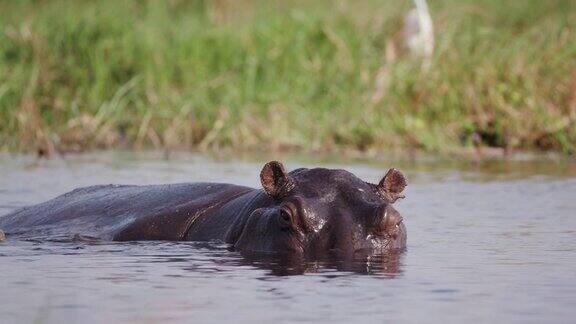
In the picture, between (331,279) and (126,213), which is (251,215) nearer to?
(331,279)

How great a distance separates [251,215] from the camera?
639 centimetres

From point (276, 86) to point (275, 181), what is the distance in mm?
7488

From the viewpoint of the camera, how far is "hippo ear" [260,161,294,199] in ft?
20.4

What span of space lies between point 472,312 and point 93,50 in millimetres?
9850

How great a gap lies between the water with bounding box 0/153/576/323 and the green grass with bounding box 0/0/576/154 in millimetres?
4039

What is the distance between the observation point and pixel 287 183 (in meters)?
6.26

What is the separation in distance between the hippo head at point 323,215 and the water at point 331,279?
0.11 meters

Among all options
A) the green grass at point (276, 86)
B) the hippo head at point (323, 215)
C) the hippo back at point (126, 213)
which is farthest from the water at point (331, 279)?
the green grass at point (276, 86)

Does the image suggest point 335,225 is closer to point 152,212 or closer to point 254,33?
point 152,212

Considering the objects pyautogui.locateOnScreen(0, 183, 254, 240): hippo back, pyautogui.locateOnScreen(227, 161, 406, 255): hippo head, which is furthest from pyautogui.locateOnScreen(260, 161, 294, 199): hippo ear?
pyautogui.locateOnScreen(0, 183, 254, 240): hippo back

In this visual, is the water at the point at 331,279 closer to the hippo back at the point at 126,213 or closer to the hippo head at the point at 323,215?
the hippo head at the point at 323,215

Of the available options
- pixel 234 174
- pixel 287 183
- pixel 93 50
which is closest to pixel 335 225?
pixel 287 183

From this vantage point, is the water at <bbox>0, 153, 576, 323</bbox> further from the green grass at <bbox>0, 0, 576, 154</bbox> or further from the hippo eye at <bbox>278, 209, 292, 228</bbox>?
the green grass at <bbox>0, 0, 576, 154</bbox>

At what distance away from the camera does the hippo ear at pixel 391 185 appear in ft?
20.9
